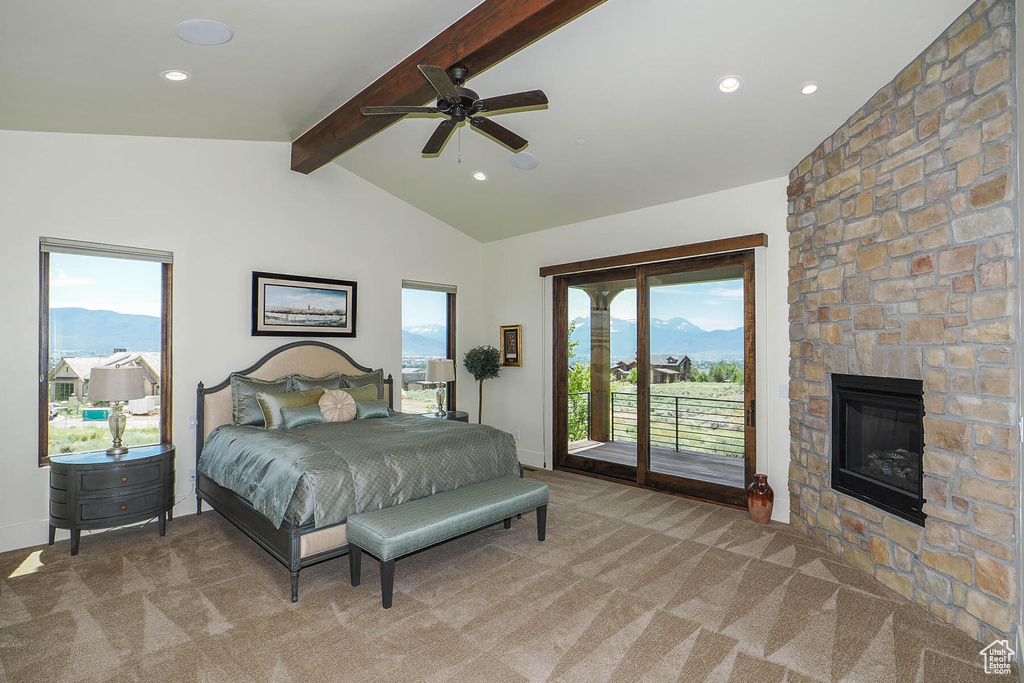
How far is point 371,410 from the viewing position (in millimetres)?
4988

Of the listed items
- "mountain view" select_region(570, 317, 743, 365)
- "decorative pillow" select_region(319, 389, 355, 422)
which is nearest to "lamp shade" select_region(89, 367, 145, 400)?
"decorative pillow" select_region(319, 389, 355, 422)

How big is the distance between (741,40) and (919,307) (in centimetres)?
188

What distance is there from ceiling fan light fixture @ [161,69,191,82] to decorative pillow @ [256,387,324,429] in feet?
8.16

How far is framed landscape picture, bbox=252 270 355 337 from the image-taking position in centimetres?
505

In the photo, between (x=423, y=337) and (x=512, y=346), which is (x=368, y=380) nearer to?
(x=423, y=337)

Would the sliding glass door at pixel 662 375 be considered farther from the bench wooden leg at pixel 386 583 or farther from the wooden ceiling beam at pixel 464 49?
the bench wooden leg at pixel 386 583

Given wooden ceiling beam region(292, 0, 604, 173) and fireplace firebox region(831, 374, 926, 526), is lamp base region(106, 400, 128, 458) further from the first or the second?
fireplace firebox region(831, 374, 926, 526)

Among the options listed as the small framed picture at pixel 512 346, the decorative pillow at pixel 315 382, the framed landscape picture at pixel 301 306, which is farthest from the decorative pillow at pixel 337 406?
the small framed picture at pixel 512 346

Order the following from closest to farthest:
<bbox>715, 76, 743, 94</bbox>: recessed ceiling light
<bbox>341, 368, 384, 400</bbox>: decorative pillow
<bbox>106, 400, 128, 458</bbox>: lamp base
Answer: <bbox>715, 76, 743, 94</bbox>: recessed ceiling light, <bbox>106, 400, 128, 458</bbox>: lamp base, <bbox>341, 368, 384, 400</bbox>: decorative pillow

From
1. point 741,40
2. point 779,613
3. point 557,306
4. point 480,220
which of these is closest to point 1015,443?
point 779,613

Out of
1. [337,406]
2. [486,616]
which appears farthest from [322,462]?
[337,406]

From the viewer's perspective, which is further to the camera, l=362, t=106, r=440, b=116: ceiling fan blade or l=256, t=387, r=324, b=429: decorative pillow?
l=256, t=387, r=324, b=429: decorative pillow

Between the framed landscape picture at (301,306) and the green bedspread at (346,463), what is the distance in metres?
1.17

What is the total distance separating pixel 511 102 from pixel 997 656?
3740 mm
